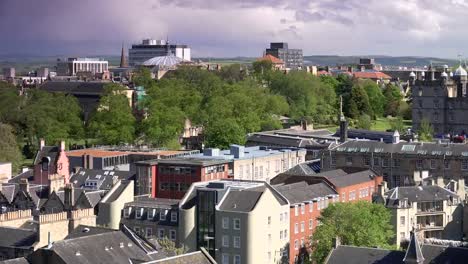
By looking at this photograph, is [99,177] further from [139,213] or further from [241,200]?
[241,200]

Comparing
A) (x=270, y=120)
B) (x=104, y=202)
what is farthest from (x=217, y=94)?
(x=104, y=202)

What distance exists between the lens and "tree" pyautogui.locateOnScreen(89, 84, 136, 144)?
Answer: 129875 millimetres

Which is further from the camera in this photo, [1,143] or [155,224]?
[1,143]

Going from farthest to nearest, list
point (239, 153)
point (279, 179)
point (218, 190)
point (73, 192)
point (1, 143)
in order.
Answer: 1. point (1, 143)
2. point (239, 153)
3. point (279, 179)
4. point (73, 192)
5. point (218, 190)

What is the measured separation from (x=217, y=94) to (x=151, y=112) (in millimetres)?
16148

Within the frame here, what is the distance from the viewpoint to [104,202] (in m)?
75.6

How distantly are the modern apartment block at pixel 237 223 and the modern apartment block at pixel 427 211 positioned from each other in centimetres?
1262

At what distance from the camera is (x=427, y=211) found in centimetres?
8381

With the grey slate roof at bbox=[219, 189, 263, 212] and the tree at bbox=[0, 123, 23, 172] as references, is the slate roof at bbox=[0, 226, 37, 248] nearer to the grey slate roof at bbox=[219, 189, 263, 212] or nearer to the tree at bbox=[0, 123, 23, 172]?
the grey slate roof at bbox=[219, 189, 263, 212]

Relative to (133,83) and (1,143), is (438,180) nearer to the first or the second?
(1,143)

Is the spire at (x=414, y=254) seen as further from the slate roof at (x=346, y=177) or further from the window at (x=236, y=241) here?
the slate roof at (x=346, y=177)

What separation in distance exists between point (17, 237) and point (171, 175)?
2852cm

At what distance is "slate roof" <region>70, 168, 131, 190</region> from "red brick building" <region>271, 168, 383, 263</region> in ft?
46.8

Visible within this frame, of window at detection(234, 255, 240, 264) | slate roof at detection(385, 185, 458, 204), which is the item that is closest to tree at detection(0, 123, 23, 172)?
window at detection(234, 255, 240, 264)
